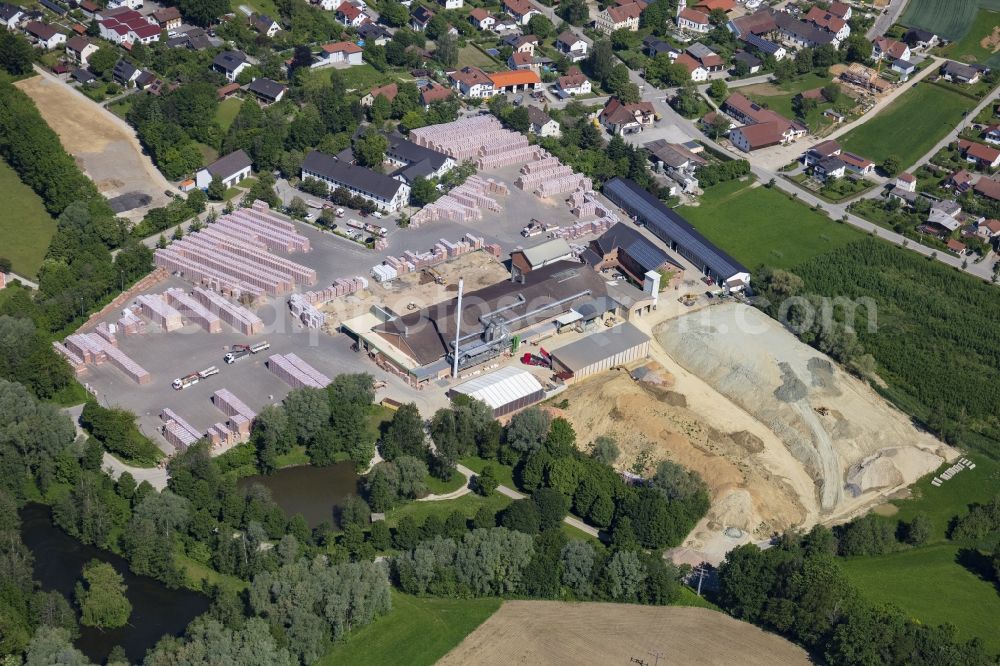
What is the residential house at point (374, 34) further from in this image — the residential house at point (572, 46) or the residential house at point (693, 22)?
the residential house at point (693, 22)

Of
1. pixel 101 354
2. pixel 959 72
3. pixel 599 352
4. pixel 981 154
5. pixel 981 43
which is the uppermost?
pixel 981 43

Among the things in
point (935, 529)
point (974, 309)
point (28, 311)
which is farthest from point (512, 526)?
point (974, 309)

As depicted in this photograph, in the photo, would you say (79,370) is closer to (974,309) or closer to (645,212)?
(645,212)

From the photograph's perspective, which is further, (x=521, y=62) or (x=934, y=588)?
(x=521, y=62)

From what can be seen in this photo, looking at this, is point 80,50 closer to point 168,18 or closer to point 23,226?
point 168,18

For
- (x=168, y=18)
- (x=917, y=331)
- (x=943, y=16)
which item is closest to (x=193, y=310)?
(x=168, y=18)

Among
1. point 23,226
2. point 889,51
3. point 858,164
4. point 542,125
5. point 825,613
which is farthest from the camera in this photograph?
point 889,51

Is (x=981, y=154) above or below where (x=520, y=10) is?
below
